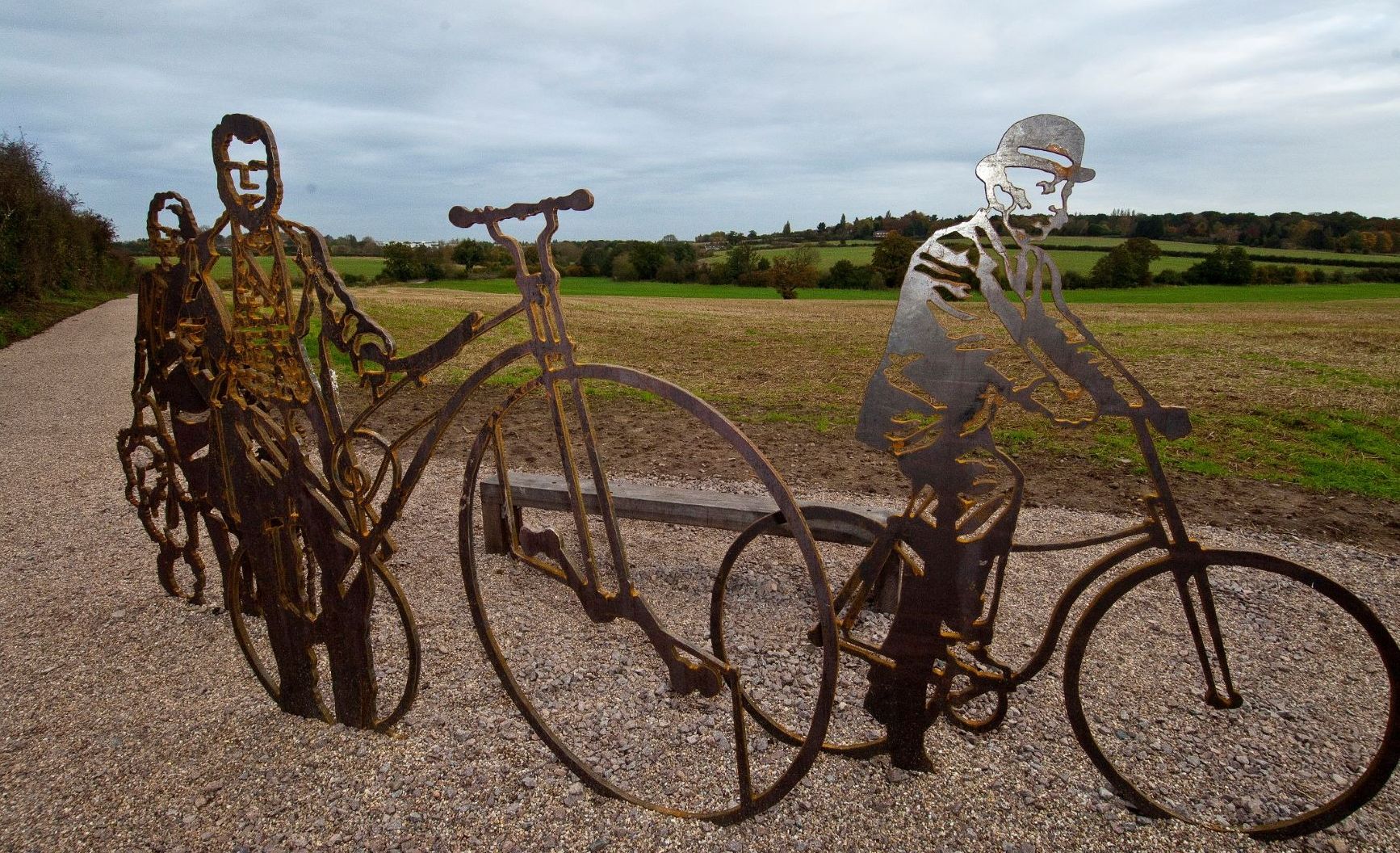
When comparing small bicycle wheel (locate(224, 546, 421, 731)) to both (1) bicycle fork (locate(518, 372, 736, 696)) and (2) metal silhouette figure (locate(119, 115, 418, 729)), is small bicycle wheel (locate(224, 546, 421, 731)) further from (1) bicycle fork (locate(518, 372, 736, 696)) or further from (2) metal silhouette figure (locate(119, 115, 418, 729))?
(1) bicycle fork (locate(518, 372, 736, 696))

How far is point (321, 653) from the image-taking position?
362 cm

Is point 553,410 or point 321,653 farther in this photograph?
point 321,653

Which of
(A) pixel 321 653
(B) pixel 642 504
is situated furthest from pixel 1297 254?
(A) pixel 321 653

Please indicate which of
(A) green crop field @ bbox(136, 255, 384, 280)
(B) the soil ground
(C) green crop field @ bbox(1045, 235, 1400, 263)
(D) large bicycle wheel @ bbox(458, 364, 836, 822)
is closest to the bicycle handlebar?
(D) large bicycle wheel @ bbox(458, 364, 836, 822)

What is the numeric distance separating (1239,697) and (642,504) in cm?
310

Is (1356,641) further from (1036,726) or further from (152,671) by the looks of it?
(152,671)

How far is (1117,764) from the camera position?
313cm

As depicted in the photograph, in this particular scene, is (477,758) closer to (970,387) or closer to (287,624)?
(287,624)

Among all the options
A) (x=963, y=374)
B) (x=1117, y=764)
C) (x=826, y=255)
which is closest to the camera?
(x=963, y=374)

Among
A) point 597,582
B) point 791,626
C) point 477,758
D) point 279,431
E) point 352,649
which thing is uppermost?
point 279,431

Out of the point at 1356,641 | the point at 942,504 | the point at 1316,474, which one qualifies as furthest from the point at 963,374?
the point at 1316,474

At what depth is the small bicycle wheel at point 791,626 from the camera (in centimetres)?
323

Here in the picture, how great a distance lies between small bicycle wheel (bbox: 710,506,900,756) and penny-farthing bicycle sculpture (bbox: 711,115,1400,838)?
18 millimetres

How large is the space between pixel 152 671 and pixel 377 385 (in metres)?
2.34
